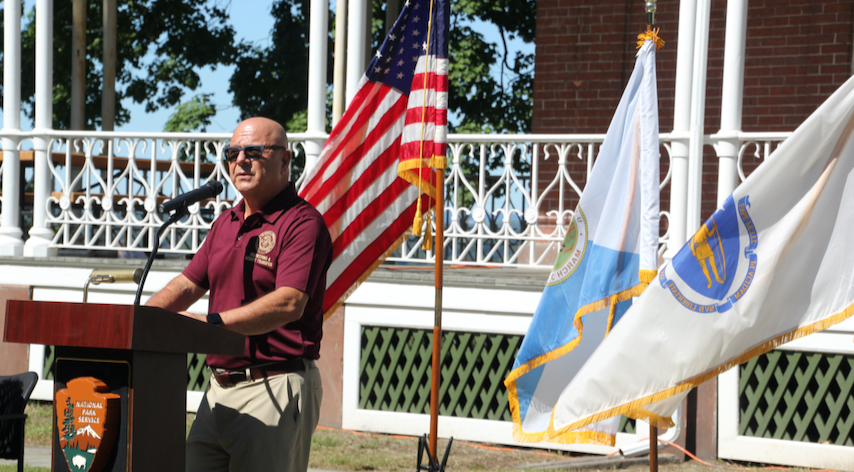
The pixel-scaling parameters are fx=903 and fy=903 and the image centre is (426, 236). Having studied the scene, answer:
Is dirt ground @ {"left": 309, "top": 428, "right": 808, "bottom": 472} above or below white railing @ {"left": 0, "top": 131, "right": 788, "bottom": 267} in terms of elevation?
below

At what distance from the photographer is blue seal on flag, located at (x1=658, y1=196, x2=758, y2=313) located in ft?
12.8

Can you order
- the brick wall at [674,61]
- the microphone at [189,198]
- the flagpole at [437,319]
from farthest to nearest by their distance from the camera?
the brick wall at [674,61]
the flagpole at [437,319]
the microphone at [189,198]

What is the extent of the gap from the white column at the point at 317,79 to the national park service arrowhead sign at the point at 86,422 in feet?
16.8

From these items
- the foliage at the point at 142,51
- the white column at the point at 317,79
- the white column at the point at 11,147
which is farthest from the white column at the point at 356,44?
the foliage at the point at 142,51

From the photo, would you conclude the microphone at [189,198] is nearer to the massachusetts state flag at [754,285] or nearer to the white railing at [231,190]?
the massachusetts state flag at [754,285]

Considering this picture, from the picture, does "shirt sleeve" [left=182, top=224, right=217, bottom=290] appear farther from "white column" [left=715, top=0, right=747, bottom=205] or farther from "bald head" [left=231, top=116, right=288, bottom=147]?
"white column" [left=715, top=0, right=747, bottom=205]

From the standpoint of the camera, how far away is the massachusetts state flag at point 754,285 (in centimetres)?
386

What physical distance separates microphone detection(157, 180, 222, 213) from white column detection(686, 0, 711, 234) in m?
4.63

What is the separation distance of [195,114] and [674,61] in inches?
576

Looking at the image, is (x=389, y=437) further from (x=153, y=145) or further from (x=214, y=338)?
(x=214, y=338)

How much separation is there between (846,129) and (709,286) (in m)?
0.88

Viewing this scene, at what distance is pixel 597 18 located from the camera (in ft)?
33.8

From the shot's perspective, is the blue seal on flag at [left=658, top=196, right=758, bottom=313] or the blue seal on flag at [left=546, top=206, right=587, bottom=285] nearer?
the blue seal on flag at [left=658, top=196, right=758, bottom=313]

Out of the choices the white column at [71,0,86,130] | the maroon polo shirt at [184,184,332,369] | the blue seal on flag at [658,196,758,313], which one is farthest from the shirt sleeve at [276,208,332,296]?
the white column at [71,0,86,130]
